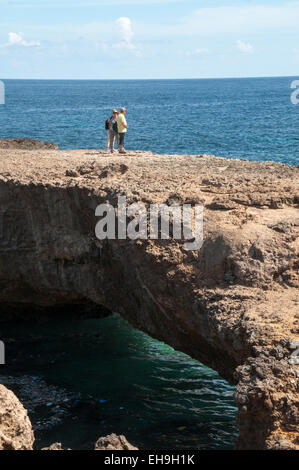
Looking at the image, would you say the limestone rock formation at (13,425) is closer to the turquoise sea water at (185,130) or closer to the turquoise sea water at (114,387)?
the turquoise sea water at (114,387)

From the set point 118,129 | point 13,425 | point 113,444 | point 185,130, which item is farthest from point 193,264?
point 185,130

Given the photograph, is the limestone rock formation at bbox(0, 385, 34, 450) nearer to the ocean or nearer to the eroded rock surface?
the ocean

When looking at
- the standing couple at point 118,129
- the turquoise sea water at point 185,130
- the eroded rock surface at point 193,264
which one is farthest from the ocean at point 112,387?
the turquoise sea water at point 185,130

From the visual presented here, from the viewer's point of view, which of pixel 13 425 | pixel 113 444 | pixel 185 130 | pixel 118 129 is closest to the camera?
pixel 113 444

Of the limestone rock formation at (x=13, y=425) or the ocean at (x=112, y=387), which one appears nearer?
the limestone rock formation at (x=13, y=425)

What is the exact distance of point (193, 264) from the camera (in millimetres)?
13391

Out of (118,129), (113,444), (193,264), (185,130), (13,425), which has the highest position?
(118,129)

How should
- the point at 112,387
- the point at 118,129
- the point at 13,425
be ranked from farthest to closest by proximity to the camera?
the point at 118,129, the point at 112,387, the point at 13,425

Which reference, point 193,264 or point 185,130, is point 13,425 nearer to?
point 193,264

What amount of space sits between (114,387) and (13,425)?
20.1ft

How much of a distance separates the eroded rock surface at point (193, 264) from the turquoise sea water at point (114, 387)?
1448 millimetres

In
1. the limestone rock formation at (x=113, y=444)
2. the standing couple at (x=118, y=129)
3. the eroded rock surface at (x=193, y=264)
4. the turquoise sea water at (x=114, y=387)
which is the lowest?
the turquoise sea water at (x=114, y=387)

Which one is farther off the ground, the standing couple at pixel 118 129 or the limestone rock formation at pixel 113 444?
the standing couple at pixel 118 129

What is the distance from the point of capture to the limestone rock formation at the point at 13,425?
10055 mm
